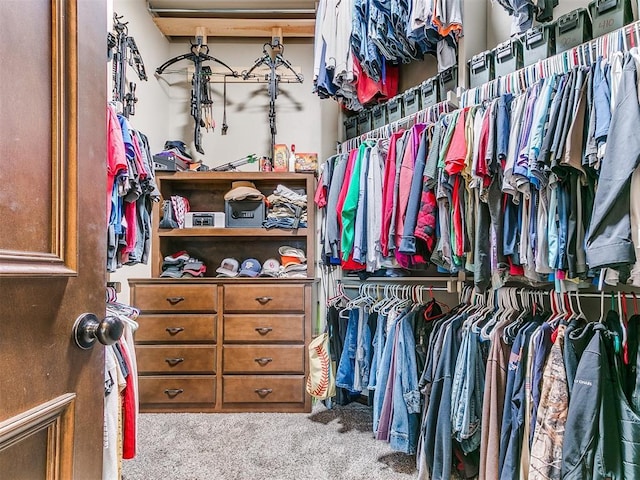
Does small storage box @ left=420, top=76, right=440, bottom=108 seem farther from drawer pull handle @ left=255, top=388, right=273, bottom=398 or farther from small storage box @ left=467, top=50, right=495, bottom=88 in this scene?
drawer pull handle @ left=255, top=388, right=273, bottom=398

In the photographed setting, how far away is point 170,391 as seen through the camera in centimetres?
267

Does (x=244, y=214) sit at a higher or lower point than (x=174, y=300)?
higher

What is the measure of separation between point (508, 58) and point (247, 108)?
2.15 m

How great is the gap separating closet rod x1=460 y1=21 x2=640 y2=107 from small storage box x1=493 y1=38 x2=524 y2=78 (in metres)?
0.09

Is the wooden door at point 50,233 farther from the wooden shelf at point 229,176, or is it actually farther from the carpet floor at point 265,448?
the wooden shelf at point 229,176

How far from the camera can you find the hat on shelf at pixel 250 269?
112 inches

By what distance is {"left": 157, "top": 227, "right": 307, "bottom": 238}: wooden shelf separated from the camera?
2883 millimetres

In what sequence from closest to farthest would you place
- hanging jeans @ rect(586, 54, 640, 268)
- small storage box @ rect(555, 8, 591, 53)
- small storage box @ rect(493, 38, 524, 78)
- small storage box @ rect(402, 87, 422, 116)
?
hanging jeans @ rect(586, 54, 640, 268) → small storage box @ rect(555, 8, 591, 53) → small storage box @ rect(493, 38, 524, 78) → small storage box @ rect(402, 87, 422, 116)

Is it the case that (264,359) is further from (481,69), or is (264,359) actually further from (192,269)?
(481,69)

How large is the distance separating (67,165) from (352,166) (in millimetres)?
1892

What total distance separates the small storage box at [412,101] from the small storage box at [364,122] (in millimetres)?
326

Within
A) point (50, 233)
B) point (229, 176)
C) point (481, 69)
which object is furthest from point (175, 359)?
point (481, 69)

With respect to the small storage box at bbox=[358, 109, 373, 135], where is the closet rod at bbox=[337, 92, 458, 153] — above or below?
below

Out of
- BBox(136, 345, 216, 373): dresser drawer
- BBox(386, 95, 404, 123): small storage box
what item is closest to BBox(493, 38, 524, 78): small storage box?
BBox(386, 95, 404, 123): small storage box
